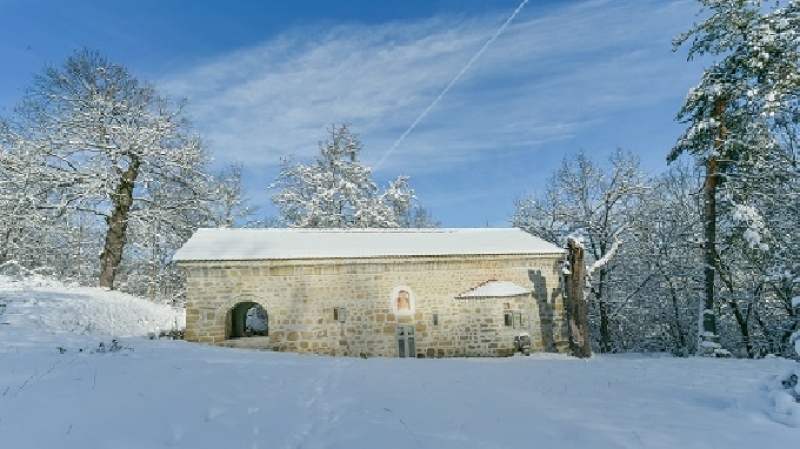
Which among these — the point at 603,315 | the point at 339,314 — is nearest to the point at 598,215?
the point at 603,315

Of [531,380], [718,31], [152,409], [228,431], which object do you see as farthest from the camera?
[718,31]

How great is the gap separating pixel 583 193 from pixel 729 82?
9.22 meters

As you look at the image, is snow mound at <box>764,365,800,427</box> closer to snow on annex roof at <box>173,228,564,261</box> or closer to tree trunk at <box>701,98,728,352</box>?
tree trunk at <box>701,98,728,352</box>

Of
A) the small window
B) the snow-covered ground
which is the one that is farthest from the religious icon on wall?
the snow-covered ground

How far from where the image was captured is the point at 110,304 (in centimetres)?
1484

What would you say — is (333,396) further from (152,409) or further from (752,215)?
(752,215)

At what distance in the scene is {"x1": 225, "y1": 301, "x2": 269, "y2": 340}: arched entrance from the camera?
1575cm

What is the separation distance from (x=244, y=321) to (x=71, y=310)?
7277mm

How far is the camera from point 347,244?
16.1 metres

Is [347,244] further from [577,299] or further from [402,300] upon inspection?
[577,299]

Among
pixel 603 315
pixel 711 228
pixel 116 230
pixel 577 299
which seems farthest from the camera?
pixel 603 315

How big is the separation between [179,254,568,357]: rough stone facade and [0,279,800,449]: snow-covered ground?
526cm

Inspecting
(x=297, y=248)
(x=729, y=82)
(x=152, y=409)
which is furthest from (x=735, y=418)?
(x=729, y=82)

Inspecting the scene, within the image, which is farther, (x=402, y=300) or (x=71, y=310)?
(x=402, y=300)
